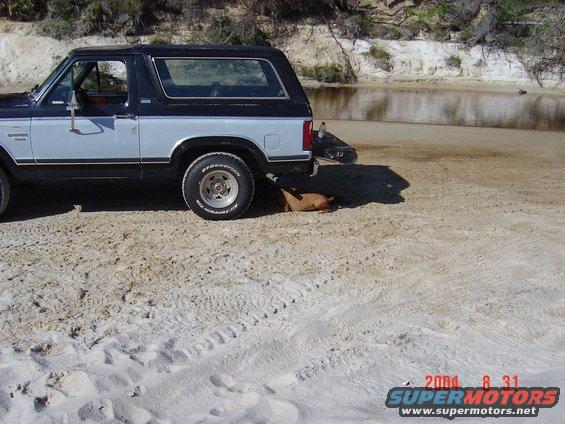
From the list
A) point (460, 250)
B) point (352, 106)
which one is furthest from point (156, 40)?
point (460, 250)

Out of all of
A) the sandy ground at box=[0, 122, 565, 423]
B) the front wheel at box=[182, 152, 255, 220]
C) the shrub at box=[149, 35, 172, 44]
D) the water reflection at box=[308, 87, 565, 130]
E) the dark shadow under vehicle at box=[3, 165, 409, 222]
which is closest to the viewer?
the sandy ground at box=[0, 122, 565, 423]

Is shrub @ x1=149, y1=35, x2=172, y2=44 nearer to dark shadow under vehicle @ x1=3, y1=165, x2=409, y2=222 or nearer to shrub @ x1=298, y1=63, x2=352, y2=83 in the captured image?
shrub @ x1=298, y1=63, x2=352, y2=83

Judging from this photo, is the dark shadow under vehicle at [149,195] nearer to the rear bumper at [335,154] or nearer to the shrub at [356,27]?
the rear bumper at [335,154]

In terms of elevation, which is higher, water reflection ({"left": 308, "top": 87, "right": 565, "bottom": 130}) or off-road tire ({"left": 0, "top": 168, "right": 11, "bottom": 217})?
off-road tire ({"left": 0, "top": 168, "right": 11, "bottom": 217})

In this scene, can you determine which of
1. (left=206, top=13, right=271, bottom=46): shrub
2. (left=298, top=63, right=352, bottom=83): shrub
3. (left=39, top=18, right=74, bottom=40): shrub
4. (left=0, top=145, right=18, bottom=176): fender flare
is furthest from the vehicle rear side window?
(left=39, top=18, right=74, bottom=40): shrub

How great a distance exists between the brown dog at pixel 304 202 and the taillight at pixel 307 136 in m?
0.80

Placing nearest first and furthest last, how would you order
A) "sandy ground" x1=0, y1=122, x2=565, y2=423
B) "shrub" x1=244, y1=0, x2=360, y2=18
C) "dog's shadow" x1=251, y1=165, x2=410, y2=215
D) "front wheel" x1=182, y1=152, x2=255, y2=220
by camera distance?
"sandy ground" x1=0, y1=122, x2=565, y2=423, "front wheel" x1=182, y1=152, x2=255, y2=220, "dog's shadow" x1=251, y1=165, x2=410, y2=215, "shrub" x1=244, y1=0, x2=360, y2=18

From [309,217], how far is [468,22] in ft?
87.3

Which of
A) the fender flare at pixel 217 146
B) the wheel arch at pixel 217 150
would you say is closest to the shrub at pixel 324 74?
the wheel arch at pixel 217 150

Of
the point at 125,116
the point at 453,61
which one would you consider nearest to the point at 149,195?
the point at 125,116

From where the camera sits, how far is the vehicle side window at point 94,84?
24.8 feet

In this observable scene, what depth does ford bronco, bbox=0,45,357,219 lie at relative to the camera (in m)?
7.58

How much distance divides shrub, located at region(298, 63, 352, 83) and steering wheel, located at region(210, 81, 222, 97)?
69.6ft

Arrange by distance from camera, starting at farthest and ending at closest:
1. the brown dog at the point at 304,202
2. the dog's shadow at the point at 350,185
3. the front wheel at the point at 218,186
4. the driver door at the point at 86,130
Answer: the dog's shadow at the point at 350,185
the brown dog at the point at 304,202
the front wheel at the point at 218,186
the driver door at the point at 86,130
